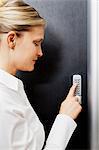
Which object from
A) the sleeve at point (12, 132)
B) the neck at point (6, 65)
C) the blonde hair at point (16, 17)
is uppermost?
the blonde hair at point (16, 17)

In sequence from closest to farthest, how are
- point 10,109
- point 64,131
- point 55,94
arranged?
point 10,109, point 64,131, point 55,94

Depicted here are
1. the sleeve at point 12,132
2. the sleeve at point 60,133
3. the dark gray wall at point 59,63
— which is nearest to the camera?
the sleeve at point 12,132

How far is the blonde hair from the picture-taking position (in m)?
0.87

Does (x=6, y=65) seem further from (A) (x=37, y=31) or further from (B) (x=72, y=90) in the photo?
(B) (x=72, y=90)

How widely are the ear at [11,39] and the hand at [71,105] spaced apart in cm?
27

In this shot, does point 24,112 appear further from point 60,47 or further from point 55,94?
point 60,47

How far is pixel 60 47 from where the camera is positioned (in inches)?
40.7

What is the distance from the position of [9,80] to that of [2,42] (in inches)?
5.0

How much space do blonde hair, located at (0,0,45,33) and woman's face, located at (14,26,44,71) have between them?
3 centimetres

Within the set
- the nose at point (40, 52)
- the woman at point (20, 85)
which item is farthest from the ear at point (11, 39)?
the nose at point (40, 52)

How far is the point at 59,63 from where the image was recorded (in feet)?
3.40

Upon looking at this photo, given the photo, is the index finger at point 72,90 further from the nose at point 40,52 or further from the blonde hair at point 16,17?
the blonde hair at point 16,17

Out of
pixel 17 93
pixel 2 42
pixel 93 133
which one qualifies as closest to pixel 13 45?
pixel 2 42

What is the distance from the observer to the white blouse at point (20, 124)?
817mm
